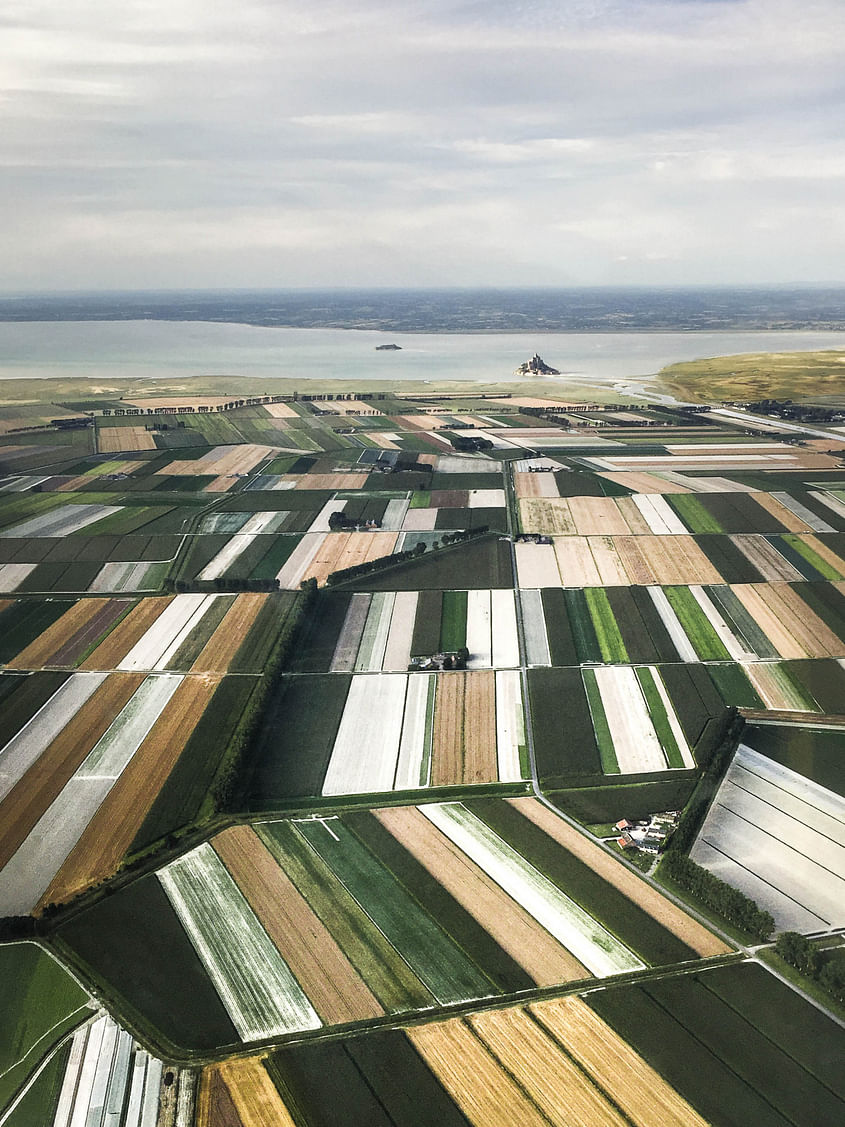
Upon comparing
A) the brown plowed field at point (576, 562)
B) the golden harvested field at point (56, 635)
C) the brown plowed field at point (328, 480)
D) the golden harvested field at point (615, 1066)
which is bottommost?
the golden harvested field at point (615, 1066)

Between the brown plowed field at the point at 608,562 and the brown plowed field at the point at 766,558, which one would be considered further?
the brown plowed field at the point at 608,562

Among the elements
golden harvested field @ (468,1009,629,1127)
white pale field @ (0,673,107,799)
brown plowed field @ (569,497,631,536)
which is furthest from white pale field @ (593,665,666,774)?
white pale field @ (0,673,107,799)

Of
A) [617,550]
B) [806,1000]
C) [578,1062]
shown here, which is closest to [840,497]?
[617,550]

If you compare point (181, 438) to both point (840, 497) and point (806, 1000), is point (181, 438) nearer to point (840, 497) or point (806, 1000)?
point (840, 497)

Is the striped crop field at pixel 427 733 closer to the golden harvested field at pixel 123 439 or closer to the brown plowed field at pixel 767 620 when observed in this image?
the brown plowed field at pixel 767 620

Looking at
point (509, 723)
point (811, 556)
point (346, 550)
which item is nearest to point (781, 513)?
point (811, 556)

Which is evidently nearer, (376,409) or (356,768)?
(356,768)

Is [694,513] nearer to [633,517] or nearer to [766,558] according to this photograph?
[633,517]

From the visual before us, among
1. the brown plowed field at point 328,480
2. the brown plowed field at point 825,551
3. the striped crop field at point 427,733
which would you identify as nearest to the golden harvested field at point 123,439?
the brown plowed field at point 328,480
